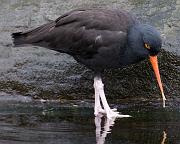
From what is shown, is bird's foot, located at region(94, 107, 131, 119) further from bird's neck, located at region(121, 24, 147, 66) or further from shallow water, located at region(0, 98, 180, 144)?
bird's neck, located at region(121, 24, 147, 66)

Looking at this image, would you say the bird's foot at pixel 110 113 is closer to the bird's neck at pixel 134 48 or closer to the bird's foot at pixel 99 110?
the bird's foot at pixel 99 110

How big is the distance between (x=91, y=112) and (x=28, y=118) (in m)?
0.93

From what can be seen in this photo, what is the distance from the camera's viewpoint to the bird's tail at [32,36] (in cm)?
862

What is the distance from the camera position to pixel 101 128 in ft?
24.3

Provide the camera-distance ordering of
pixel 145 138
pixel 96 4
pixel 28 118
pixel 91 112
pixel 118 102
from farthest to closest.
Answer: pixel 96 4 → pixel 118 102 → pixel 91 112 → pixel 28 118 → pixel 145 138

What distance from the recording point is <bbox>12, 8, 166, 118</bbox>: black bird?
816cm

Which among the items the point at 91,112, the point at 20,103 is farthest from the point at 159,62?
the point at 20,103

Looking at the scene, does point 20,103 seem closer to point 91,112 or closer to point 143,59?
point 91,112

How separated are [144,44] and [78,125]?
148 centimetres

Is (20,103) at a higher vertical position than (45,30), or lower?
lower

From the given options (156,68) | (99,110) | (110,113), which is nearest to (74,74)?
(99,110)

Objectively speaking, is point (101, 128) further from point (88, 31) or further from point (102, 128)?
point (88, 31)

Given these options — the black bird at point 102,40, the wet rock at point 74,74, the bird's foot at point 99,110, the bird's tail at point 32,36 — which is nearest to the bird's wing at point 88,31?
the black bird at point 102,40

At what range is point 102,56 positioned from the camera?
8.25 metres
